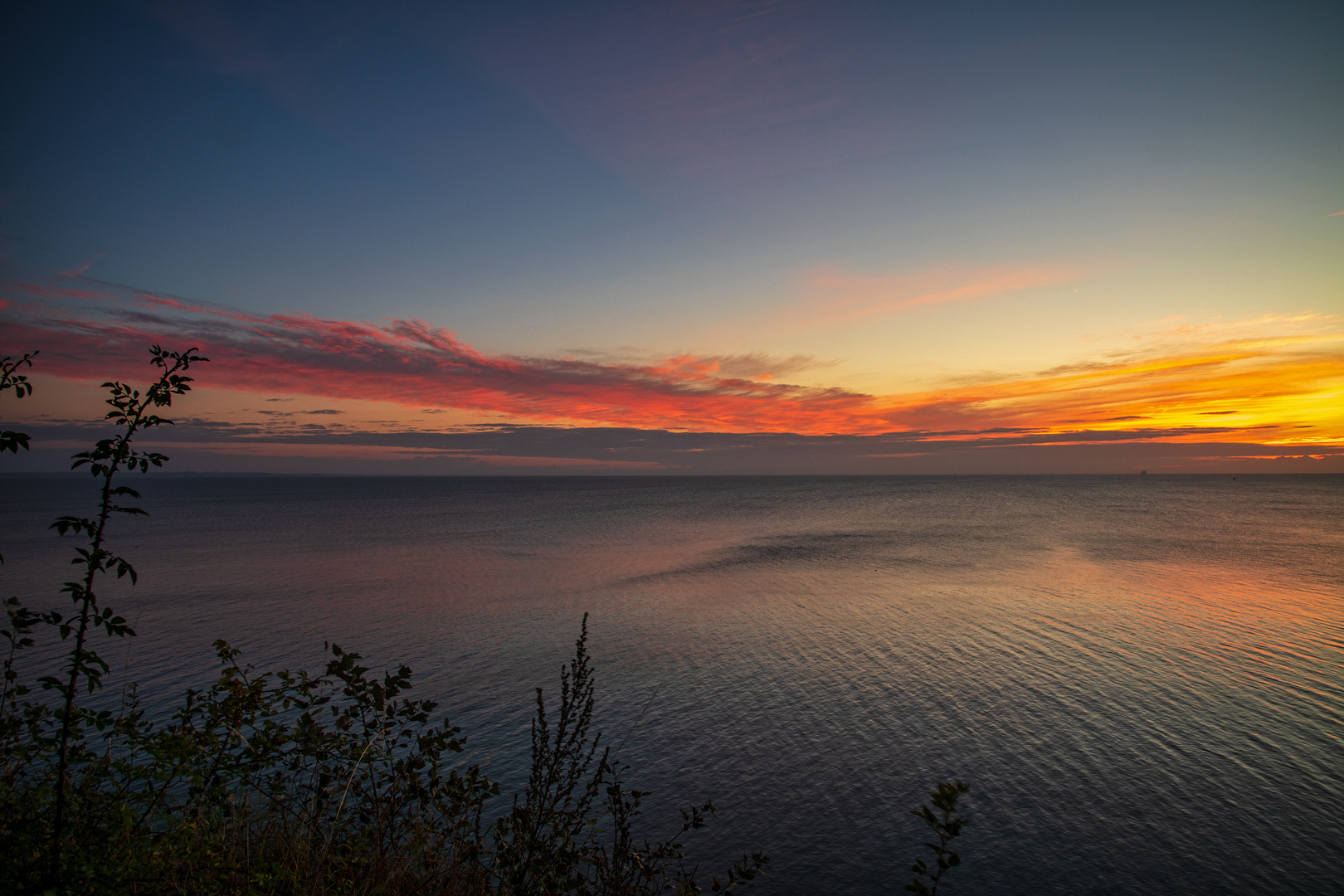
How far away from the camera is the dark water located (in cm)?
1334

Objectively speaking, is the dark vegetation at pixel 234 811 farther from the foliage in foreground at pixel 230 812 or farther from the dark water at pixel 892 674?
the dark water at pixel 892 674

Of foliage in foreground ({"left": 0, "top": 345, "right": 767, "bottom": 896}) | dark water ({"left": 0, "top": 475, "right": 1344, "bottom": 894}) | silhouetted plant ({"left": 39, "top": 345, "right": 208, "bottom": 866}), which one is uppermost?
silhouetted plant ({"left": 39, "top": 345, "right": 208, "bottom": 866})

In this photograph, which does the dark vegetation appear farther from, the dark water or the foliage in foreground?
the dark water

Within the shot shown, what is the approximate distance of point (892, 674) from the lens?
22.8 metres

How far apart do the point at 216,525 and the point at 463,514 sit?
3349 cm

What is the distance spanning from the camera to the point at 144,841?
235 inches

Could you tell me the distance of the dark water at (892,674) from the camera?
13336mm

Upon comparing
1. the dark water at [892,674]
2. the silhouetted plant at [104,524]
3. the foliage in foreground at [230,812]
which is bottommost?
the dark water at [892,674]

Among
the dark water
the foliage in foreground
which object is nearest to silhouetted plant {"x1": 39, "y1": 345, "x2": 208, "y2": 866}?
the foliage in foreground

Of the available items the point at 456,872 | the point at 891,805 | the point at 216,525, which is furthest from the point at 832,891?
the point at 216,525

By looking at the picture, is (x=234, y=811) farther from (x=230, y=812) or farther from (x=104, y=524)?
(x=104, y=524)

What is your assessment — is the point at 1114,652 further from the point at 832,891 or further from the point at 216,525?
the point at 216,525

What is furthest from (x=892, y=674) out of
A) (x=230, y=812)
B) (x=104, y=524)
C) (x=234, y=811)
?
(x=104, y=524)

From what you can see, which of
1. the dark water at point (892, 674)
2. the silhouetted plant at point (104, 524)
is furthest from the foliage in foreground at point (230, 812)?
the dark water at point (892, 674)
